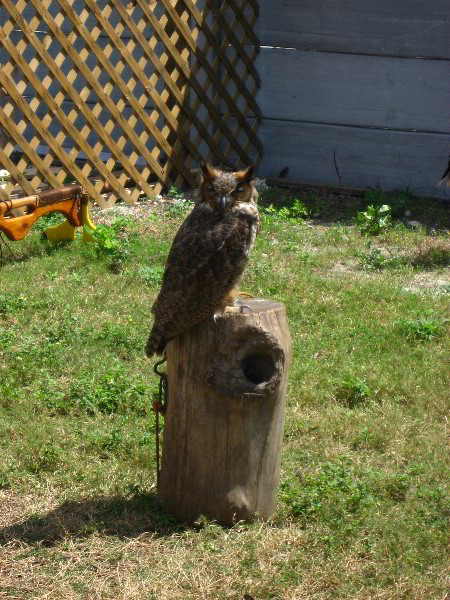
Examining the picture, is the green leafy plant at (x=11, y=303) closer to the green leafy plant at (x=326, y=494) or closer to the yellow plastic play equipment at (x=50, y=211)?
the yellow plastic play equipment at (x=50, y=211)

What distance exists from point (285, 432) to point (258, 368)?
1016 mm

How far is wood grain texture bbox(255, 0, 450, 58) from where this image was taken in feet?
30.2

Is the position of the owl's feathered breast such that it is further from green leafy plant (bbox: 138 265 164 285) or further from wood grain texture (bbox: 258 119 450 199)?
wood grain texture (bbox: 258 119 450 199)

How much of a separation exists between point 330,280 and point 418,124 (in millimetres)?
3075

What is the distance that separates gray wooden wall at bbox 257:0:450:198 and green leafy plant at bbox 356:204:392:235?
1215 mm

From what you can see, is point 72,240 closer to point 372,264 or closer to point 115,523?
point 372,264

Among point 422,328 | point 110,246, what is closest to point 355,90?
point 110,246

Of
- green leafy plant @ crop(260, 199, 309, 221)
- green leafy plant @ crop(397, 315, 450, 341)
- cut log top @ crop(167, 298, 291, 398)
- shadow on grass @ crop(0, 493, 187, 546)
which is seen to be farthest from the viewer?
green leafy plant @ crop(260, 199, 309, 221)

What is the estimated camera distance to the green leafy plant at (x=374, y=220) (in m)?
8.22

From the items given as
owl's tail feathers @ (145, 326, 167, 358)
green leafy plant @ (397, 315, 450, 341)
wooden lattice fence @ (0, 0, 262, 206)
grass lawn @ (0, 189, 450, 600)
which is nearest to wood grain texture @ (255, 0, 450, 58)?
wooden lattice fence @ (0, 0, 262, 206)

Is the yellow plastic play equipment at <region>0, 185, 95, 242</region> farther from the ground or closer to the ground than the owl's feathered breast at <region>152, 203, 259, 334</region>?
closer to the ground

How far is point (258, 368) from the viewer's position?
391cm

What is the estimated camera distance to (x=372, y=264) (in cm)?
743

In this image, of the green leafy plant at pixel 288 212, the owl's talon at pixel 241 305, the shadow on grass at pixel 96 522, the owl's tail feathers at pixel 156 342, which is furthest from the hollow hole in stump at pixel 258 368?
the green leafy plant at pixel 288 212
